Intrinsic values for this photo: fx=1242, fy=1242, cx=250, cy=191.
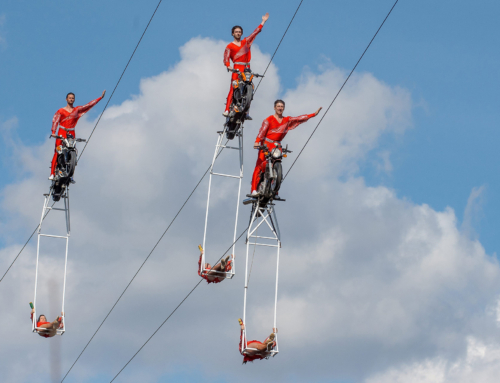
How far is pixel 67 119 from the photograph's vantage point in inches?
1789

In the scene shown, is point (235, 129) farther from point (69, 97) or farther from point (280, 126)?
point (69, 97)

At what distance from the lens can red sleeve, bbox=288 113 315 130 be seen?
39.0 m

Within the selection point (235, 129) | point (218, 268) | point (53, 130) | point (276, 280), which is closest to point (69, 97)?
point (53, 130)

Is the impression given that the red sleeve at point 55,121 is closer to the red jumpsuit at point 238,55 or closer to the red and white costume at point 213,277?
the red jumpsuit at point 238,55

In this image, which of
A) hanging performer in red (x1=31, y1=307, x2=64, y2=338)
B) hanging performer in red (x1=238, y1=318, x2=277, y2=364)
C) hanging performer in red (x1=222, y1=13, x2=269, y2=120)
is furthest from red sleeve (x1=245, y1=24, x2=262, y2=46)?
hanging performer in red (x1=31, y1=307, x2=64, y2=338)

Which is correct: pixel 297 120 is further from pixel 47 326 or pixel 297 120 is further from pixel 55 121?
pixel 47 326

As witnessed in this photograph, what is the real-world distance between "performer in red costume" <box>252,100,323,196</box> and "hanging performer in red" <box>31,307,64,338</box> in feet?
34.3

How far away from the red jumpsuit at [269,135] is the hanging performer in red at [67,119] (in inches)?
383

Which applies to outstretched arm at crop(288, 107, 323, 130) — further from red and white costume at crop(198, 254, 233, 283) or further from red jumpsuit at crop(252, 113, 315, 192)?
red and white costume at crop(198, 254, 233, 283)

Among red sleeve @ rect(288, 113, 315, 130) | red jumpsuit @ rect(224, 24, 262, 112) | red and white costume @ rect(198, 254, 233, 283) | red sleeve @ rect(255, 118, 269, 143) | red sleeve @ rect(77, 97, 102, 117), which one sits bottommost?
red and white costume @ rect(198, 254, 233, 283)

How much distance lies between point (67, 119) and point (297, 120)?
1035 centimetres

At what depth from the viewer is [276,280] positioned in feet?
121

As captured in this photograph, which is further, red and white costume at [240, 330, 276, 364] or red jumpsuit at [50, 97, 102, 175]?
red jumpsuit at [50, 97, 102, 175]

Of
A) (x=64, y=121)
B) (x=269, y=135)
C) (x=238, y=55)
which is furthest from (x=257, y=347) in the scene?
(x=64, y=121)
